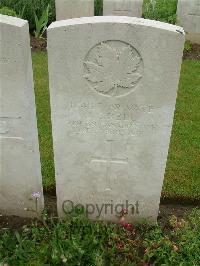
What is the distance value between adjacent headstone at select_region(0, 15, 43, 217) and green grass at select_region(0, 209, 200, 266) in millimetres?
281

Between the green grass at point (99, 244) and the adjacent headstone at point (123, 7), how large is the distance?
16.4 feet

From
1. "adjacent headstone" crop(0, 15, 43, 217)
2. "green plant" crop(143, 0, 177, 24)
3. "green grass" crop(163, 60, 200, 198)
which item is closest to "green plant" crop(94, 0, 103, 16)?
"green plant" crop(143, 0, 177, 24)

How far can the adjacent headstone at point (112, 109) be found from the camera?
288 centimetres

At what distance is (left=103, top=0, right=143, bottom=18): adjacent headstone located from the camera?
7680 mm

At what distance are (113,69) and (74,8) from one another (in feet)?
18.1

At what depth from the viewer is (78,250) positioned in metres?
3.19

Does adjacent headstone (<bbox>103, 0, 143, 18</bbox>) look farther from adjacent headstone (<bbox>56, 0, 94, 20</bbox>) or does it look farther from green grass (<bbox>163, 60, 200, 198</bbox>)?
green grass (<bbox>163, 60, 200, 198</bbox>)

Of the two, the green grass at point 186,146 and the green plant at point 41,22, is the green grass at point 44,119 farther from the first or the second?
the green grass at point 186,146

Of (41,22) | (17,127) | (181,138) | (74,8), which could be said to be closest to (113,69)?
(17,127)

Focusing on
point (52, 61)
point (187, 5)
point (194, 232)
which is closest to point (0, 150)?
point (52, 61)

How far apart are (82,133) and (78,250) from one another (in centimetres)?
89

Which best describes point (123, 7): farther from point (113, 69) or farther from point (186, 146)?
point (113, 69)

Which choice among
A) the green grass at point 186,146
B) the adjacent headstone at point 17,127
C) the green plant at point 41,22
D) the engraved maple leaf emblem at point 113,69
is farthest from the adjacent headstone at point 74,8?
the engraved maple leaf emblem at point 113,69

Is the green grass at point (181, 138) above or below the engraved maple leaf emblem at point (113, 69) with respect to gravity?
below
